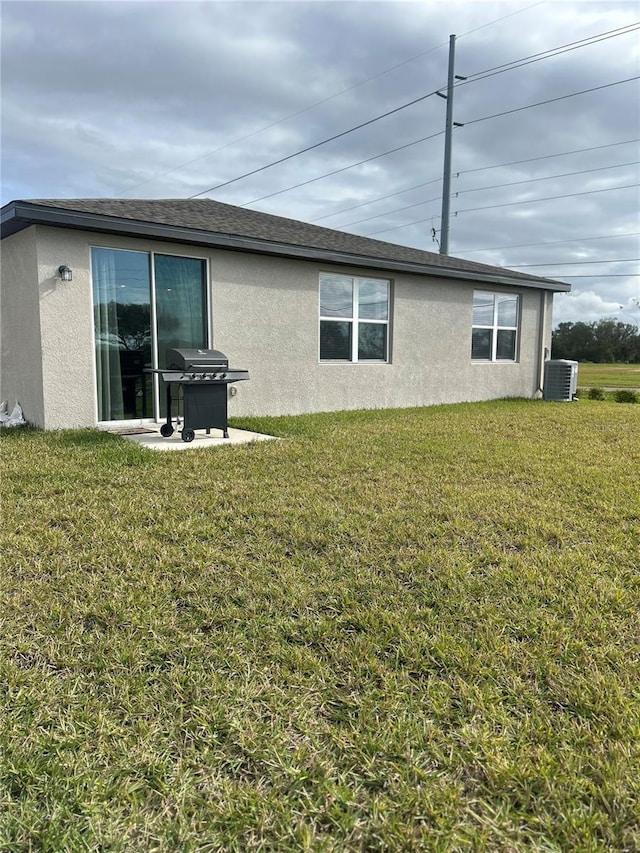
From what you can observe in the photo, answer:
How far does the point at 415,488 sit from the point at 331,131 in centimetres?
1896

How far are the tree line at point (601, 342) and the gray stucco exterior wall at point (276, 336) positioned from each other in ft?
184

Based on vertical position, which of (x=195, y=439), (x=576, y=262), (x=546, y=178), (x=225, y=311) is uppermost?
(x=546, y=178)

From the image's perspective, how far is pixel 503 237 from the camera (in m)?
38.2

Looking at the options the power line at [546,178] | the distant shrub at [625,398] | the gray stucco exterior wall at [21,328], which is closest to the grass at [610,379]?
the distant shrub at [625,398]

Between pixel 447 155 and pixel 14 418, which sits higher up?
pixel 447 155

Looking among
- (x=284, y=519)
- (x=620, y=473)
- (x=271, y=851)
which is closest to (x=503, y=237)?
(x=620, y=473)

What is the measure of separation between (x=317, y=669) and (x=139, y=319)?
692cm

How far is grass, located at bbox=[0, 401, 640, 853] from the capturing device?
1666 millimetres

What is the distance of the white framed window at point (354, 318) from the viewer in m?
10.4

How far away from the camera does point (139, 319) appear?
8188 millimetres

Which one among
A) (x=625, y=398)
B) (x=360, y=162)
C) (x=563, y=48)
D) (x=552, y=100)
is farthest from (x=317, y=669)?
(x=360, y=162)

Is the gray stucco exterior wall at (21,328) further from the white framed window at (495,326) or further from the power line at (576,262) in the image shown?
the power line at (576,262)

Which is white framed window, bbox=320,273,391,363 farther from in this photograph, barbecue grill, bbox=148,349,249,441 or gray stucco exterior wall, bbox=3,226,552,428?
barbecue grill, bbox=148,349,249,441

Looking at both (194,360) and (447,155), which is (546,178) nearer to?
(447,155)
